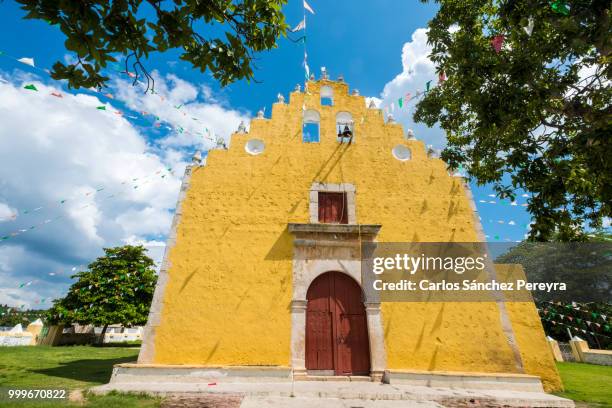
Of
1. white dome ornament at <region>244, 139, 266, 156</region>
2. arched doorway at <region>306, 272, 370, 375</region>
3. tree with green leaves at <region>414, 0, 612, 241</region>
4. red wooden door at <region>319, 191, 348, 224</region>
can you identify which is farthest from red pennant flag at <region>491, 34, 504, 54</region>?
white dome ornament at <region>244, 139, 266, 156</region>

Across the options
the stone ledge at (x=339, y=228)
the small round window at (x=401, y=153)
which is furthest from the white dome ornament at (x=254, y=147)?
the small round window at (x=401, y=153)

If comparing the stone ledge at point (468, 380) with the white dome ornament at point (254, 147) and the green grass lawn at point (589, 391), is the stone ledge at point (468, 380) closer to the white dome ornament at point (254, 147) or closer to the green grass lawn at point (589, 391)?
the green grass lawn at point (589, 391)

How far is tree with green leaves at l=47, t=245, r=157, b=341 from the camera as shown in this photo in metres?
19.5

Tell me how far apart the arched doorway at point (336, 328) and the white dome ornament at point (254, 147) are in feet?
13.6

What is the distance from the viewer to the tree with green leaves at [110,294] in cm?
1948

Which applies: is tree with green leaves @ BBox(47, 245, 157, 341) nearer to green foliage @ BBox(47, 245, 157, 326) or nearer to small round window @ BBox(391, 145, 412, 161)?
green foliage @ BBox(47, 245, 157, 326)

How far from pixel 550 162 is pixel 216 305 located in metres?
7.52

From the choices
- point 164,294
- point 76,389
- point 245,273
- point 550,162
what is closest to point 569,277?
point 550,162

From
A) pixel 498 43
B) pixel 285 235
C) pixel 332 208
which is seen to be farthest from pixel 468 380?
pixel 498 43

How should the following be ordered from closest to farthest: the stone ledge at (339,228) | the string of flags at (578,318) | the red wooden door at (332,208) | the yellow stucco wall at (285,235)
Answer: the yellow stucco wall at (285,235) → the stone ledge at (339,228) → the red wooden door at (332,208) → the string of flags at (578,318)

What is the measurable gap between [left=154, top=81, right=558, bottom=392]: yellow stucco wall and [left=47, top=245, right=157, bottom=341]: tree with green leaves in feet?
45.9

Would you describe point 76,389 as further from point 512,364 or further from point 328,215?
point 512,364

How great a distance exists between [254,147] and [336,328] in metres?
5.62

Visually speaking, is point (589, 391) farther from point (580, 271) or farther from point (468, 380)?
point (580, 271)
